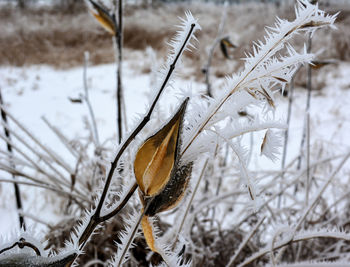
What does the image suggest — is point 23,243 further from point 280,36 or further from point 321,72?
point 321,72

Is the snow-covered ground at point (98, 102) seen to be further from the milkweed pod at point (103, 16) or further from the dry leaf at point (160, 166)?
the dry leaf at point (160, 166)

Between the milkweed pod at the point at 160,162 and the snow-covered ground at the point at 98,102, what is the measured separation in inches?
45.2

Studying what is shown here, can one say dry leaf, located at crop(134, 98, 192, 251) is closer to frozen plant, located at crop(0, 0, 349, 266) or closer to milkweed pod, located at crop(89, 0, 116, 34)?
frozen plant, located at crop(0, 0, 349, 266)

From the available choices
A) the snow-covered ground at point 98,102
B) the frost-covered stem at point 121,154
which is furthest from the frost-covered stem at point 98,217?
the snow-covered ground at point 98,102

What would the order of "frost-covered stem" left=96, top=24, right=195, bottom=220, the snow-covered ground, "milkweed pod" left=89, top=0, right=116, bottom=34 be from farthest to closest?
the snow-covered ground, "milkweed pod" left=89, top=0, right=116, bottom=34, "frost-covered stem" left=96, top=24, right=195, bottom=220

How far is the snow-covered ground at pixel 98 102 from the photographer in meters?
2.03

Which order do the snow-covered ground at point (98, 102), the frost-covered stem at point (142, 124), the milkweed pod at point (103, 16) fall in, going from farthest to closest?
the snow-covered ground at point (98, 102) < the milkweed pod at point (103, 16) < the frost-covered stem at point (142, 124)

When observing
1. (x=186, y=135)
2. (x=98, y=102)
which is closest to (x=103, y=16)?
(x=186, y=135)

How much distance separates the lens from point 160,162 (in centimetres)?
16

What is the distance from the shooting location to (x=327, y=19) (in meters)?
0.15

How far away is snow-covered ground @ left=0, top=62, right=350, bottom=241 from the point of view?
2.03 meters

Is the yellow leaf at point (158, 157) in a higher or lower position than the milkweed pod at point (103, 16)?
lower

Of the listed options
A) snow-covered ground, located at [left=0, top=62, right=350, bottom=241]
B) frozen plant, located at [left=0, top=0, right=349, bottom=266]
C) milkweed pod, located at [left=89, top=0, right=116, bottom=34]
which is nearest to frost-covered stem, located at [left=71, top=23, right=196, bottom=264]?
frozen plant, located at [left=0, top=0, right=349, bottom=266]

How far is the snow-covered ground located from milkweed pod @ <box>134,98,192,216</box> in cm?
115
